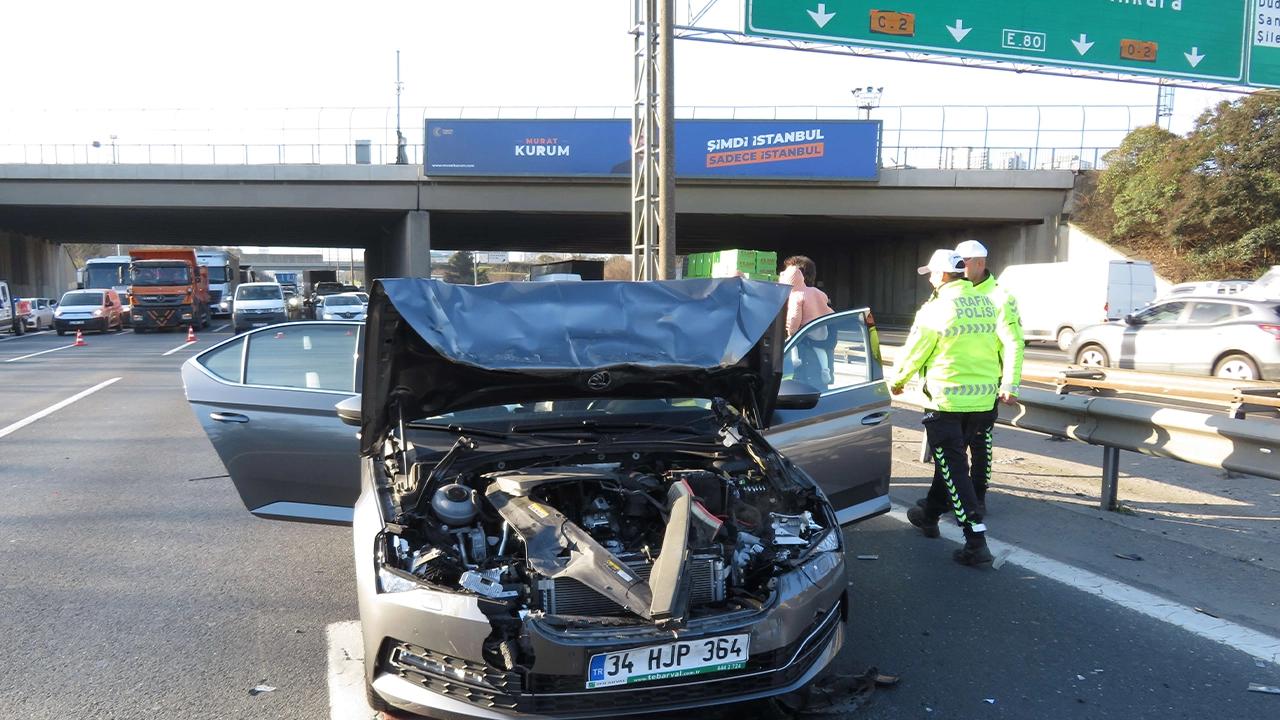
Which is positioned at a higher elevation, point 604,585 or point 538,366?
point 538,366

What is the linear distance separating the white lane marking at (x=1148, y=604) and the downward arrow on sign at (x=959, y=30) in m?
10.5

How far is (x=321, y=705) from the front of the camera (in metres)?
3.69

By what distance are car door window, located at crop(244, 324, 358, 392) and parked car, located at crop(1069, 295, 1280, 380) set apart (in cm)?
1427

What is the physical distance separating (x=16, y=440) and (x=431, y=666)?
876cm

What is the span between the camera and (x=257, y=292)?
3378cm

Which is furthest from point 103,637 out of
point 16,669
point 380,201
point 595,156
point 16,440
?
point 380,201

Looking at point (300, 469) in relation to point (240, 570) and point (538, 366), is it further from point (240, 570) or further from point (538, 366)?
point (538, 366)

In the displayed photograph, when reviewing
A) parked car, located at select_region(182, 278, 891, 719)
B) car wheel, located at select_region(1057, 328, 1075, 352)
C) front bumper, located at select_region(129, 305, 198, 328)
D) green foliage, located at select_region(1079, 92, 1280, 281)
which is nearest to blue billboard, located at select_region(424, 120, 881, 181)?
green foliage, located at select_region(1079, 92, 1280, 281)

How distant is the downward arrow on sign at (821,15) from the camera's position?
13.7 m

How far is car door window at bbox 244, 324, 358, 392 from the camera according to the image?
17.9ft

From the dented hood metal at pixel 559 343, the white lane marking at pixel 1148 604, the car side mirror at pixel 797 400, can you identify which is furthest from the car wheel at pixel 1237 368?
the dented hood metal at pixel 559 343

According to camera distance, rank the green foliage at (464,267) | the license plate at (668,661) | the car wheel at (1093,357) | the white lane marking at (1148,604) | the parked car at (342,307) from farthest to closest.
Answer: the green foliage at (464,267), the parked car at (342,307), the car wheel at (1093,357), the white lane marking at (1148,604), the license plate at (668,661)

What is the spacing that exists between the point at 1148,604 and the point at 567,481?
306 centimetres

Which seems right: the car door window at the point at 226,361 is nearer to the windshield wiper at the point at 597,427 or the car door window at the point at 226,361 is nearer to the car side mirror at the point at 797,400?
the windshield wiper at the point at 597,427
